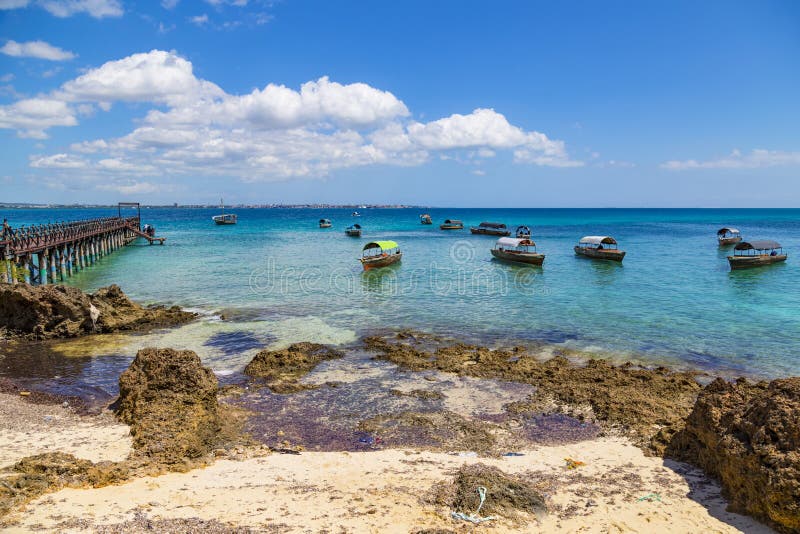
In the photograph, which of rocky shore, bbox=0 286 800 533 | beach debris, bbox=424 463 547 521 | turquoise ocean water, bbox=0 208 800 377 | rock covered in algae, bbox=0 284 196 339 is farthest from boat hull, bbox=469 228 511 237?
beach debris, bbox=424 463 547 521

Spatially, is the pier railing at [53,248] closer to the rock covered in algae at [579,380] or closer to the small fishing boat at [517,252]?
the rock covered in algae at [579,380]

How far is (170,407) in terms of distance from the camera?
11812 mm

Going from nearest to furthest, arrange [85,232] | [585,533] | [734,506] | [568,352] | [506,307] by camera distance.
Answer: [585,533], [734,506], [568,352], [506,307], [85,232]

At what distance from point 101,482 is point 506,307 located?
2127cm

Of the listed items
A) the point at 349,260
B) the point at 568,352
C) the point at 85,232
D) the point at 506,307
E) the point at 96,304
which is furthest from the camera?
the point at 349,260

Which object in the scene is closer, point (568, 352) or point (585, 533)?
point (585, 533)

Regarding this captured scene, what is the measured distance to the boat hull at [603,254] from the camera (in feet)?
153

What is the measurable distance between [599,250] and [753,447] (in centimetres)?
4207

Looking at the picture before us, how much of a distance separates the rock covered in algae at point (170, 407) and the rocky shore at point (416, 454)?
4cm

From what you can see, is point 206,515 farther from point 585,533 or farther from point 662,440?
point 662,440

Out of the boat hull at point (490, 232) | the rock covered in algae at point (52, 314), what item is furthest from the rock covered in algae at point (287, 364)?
the boat hull at point (490, 232)

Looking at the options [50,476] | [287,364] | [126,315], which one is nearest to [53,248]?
[126,315]

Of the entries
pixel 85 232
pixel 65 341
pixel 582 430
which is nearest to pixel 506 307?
pixel 582 430

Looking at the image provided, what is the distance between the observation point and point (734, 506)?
8359 mm
